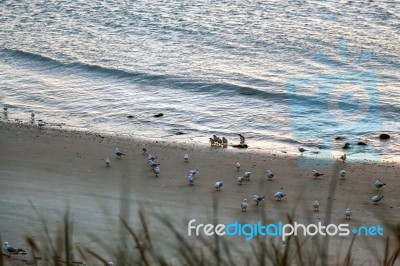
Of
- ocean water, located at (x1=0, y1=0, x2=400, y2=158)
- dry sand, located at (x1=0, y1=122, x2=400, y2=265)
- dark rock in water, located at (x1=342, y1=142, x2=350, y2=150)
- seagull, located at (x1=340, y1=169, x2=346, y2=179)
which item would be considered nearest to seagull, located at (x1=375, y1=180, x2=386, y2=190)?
dry sand, located at (x1=0, y1=122, x2=400, y2=265)

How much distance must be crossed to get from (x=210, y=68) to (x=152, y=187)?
37.6ft

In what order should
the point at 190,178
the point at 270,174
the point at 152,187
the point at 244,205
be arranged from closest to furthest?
the point at 244,205
the point at 152,187
the point at 190,178
the point at 270,174

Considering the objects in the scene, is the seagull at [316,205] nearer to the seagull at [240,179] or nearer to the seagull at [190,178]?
the seagull at [240,179]

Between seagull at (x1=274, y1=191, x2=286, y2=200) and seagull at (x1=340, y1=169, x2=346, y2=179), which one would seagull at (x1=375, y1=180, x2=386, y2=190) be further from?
seagull at (x1=274, y1=191, x2=286, y2=200)

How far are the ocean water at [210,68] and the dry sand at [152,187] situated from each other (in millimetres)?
1560

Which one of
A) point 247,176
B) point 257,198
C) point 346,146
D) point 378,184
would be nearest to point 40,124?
point 247,176

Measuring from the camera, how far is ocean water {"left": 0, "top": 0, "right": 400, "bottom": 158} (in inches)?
682

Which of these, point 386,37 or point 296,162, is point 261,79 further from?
point 296,162

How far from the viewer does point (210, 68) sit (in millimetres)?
23094

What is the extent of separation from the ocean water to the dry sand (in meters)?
1.56

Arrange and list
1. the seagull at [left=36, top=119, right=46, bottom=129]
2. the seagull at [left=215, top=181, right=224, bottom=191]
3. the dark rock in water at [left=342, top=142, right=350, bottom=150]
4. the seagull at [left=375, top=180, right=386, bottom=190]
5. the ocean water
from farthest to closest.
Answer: the ocean water → the seagull at [left=36, top=119, right=46, bottom=129] → the dark rock in water at [left=342, top=142, right=350, bottom=150] → the seagull at [left=375, top=180, right=386, bottom=190] → the seagull at [left=215, top=181, right=224, bottom=191]

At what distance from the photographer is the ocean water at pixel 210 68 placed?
17.3 meters

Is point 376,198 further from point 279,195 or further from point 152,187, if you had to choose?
point 152,187

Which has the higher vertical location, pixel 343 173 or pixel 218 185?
pixel 218 185
